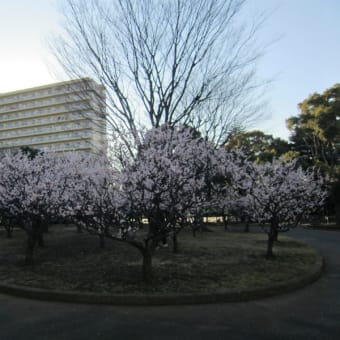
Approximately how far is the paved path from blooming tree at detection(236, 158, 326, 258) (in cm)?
331

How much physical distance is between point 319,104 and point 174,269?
64.0ft

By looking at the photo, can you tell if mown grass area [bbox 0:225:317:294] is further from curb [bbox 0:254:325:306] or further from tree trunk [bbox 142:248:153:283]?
curb [bbox 0:254:325:306]

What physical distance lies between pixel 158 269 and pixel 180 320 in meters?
2.75

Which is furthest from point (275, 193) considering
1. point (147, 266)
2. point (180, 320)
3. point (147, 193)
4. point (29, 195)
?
point (29, 195)

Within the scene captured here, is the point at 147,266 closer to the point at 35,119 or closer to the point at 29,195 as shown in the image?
the point at 29,195

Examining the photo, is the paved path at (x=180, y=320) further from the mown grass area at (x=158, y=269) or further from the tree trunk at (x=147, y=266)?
the tree trunk at (x=147, y=266)

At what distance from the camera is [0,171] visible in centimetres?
837

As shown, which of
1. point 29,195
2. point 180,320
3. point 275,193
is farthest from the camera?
point 275,193

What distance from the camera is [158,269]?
6613 mm

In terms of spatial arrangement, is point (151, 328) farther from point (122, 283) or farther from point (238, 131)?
point (238, 131)

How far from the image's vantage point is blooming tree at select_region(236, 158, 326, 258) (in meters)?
8.03

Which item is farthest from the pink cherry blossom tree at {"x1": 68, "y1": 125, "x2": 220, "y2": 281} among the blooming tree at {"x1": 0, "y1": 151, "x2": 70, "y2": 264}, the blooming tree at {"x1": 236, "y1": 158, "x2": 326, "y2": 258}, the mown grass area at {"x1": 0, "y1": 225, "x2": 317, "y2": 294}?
the blooming tree at {"x1": 236, "y1": 158, "x2": 326, "y2": 258}

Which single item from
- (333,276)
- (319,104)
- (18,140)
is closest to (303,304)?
(333,276)

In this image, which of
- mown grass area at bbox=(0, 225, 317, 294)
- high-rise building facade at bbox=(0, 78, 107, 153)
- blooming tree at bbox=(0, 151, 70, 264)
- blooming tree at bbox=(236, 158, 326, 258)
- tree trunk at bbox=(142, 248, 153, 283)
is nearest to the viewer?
mown grass area at bbox=(0, 225, 317, 294)
